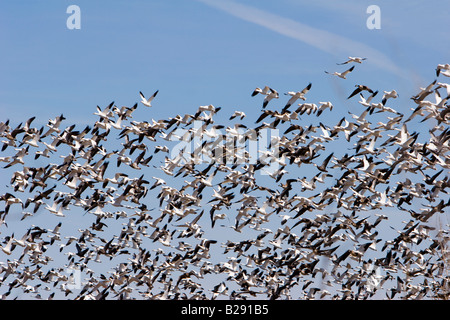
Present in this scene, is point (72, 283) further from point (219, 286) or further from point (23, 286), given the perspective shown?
point (219, 286)

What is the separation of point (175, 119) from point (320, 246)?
869 cm

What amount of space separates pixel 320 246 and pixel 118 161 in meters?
9.80

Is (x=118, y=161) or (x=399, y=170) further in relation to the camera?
(x=118, y=161)

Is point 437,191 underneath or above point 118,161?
underneath

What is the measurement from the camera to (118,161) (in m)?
34.4

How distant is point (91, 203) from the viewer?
116ft

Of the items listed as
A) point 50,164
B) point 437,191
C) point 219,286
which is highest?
point 50,164

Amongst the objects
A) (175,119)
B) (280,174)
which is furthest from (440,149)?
(175,119)

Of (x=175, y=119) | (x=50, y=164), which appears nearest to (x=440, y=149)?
(x=175, y=119)

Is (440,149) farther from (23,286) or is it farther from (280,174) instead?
(23,286)
